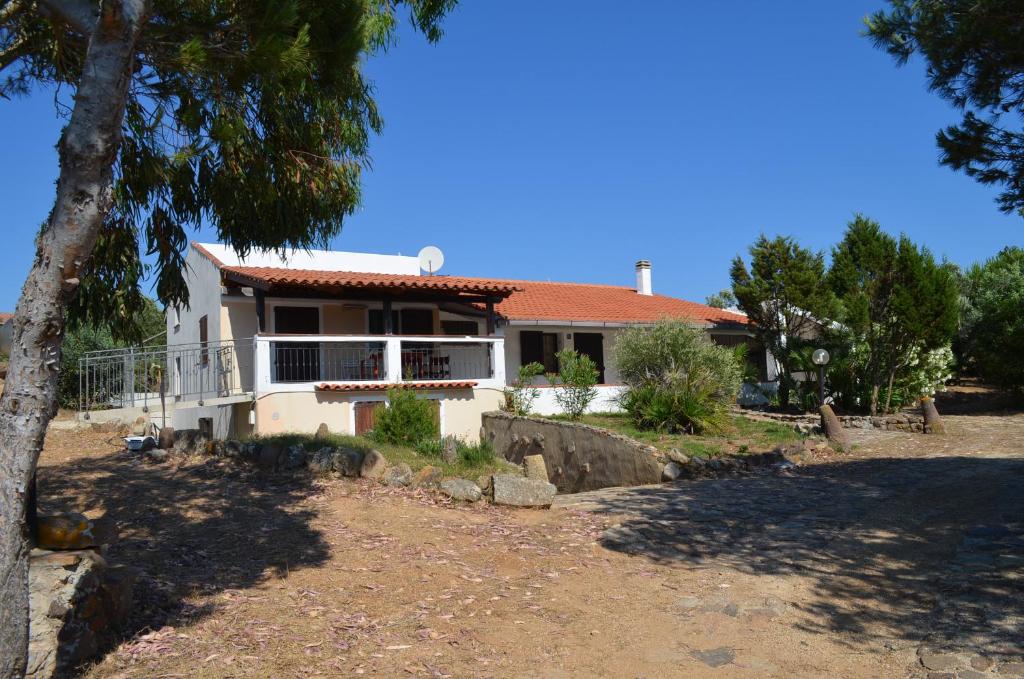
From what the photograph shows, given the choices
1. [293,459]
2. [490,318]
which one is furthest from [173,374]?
[293,459]

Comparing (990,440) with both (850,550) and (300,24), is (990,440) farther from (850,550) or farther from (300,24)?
(300,24)

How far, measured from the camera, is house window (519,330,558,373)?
2206 cm

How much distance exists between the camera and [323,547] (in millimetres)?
7305

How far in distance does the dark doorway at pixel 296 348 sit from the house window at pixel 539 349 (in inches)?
256

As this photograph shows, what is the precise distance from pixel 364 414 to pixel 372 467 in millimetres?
5959

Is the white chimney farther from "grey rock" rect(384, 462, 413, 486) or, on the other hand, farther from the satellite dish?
"grey rock" rect(384, 462, 413, 486)

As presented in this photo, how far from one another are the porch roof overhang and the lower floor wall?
2368 millimetres

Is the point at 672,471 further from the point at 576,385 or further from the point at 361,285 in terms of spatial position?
the point at 361,285

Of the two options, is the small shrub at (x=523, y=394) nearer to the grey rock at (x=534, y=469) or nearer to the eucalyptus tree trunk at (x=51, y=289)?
the grey rock at (x=534, y=469)

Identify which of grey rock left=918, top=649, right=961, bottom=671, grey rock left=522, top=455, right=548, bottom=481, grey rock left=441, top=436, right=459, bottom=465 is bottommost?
grey rock left=918, top=649, right=961, bottom=671

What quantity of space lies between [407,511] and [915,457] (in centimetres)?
1106

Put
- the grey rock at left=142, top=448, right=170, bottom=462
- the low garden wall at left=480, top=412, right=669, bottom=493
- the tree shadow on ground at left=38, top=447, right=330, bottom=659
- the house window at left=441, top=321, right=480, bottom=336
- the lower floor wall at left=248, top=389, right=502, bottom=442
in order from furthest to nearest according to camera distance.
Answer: the house window at left=441, top=321, right=480, bottom=336, the lower floor wall at left=248, top=389, right=502, bottom=442, the low garden wall at left=480, top=412, right=669, bottom=493, the grey rock at left=142, top=448, right=170, bottom=462, the tree shadow on ground at left=38, top=447, right=330, bottom=659

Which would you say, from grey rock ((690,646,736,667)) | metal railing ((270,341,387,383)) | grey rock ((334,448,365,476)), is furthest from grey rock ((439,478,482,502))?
metal railing ((270,341,387,383))

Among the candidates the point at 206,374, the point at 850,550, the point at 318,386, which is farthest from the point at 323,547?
the point at 206,374
